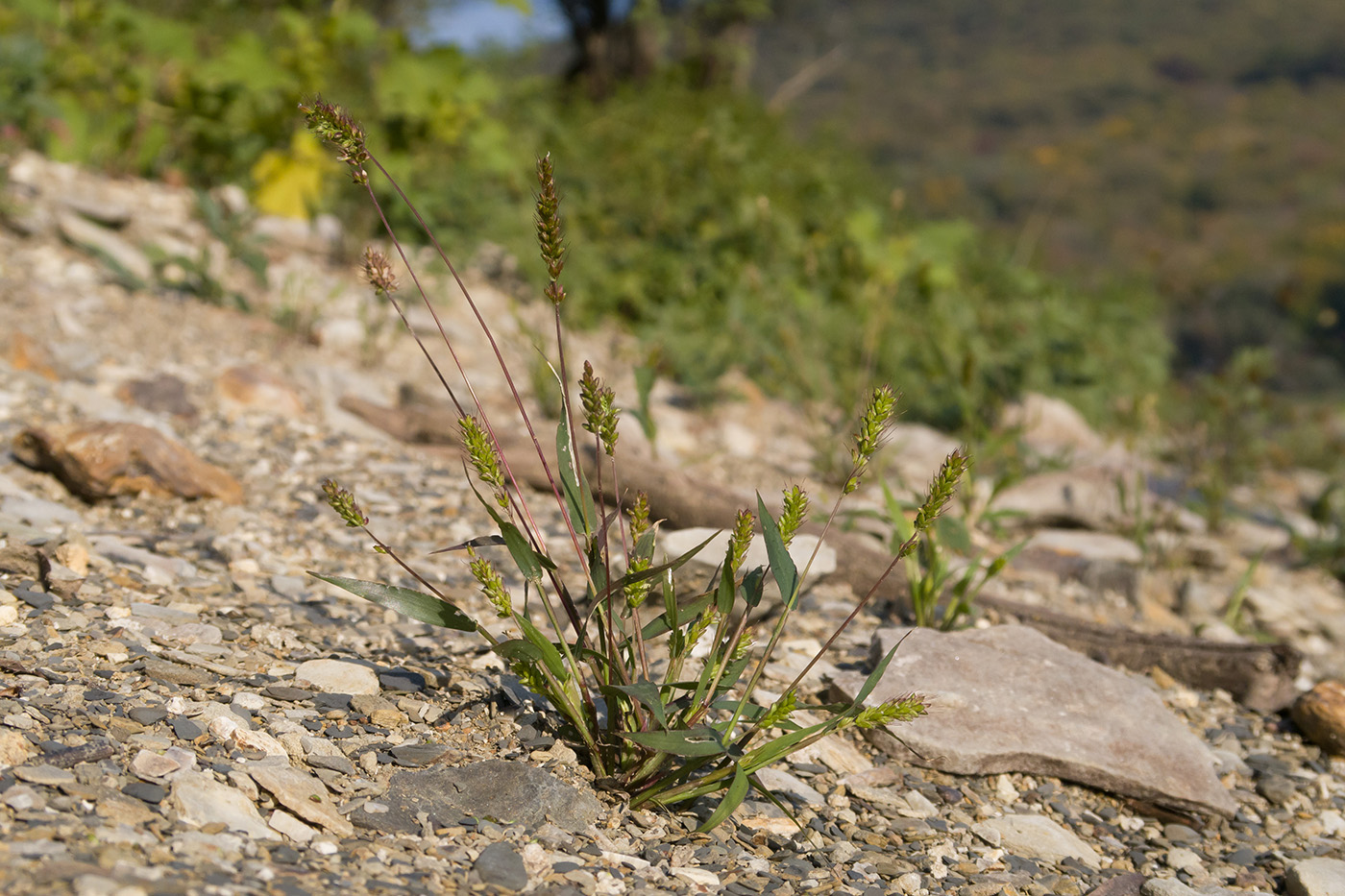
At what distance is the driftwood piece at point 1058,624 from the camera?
104 inches

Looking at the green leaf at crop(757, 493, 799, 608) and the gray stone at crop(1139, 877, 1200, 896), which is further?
the gray stone at crop(1139, 877, 1200, 896)

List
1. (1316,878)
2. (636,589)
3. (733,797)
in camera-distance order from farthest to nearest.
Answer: (1316,878)
(636,589)
(733,797)

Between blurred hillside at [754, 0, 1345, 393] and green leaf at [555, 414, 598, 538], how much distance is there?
1436cm

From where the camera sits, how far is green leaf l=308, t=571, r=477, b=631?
1.66 meters

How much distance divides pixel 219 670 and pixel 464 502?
46.6 inches

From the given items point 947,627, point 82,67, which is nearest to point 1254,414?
point 947,627

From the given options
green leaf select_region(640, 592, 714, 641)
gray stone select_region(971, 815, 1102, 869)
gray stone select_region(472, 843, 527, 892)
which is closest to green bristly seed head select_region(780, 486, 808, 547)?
green leaf select_region(640, 592, 714, 641)

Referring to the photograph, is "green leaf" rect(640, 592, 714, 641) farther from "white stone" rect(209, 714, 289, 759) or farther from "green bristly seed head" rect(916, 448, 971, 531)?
"white stone" rect(209, 714, 289, 759)

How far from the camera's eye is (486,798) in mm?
1637

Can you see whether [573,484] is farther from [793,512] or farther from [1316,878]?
[1316,878]

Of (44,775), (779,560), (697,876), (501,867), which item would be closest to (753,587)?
(779,560)

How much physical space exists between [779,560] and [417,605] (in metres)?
0.59

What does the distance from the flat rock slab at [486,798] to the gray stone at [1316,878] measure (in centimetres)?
126

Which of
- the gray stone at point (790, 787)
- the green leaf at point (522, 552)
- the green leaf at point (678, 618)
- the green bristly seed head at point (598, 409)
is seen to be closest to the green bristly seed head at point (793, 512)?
the green leaf at point (678, 618)
